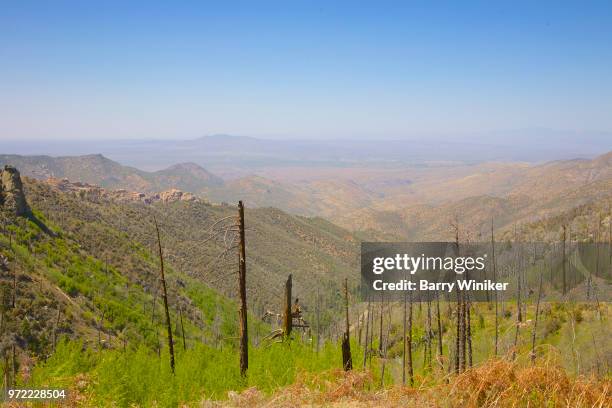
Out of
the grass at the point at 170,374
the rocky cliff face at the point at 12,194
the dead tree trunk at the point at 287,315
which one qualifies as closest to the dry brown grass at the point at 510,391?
the grass at the point at 170,374

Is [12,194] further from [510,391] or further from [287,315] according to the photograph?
[510,391]

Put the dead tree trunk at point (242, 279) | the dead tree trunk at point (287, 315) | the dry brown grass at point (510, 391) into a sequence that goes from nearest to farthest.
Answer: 1. the dry brown grass at point (510, 391)
2. the dead tree trunk at point (242, 279)
3. the dead tree trunk at point (287, 315)

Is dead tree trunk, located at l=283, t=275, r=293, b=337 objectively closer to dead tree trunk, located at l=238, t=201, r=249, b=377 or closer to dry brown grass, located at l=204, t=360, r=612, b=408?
dead tree trunk, located at l=238, t=201, r=249, b=377

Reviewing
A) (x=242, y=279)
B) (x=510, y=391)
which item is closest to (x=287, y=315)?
(x=242, y=279)

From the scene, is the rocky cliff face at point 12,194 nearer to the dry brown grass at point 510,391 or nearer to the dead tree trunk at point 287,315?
the dead tree trunk at point 287,315

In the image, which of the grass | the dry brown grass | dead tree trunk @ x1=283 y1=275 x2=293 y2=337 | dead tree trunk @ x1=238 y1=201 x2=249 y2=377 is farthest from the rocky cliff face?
the dry brown grass

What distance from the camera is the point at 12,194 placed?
213ft

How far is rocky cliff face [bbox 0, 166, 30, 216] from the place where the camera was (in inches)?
2502

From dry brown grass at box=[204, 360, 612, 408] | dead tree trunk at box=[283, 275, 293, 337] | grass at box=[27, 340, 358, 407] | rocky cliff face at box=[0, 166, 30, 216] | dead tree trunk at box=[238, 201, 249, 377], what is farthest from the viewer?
rocky cliff face at box=[0, 166, 30, 216]

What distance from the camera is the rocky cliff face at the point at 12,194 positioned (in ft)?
208

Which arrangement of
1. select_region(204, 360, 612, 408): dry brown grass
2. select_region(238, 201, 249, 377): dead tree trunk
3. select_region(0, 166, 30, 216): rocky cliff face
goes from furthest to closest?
select_region(0, 166, 30, 216): rocky cliff face
select_region(238, 201, 249, 377): dead tree trunk
select_region(204, 360, 612, 408): dry brown grass

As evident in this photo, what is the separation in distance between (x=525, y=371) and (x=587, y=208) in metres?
148

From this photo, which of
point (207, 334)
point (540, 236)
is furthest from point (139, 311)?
point (540, 236)

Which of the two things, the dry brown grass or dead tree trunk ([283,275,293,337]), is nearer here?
the dry brown grass
